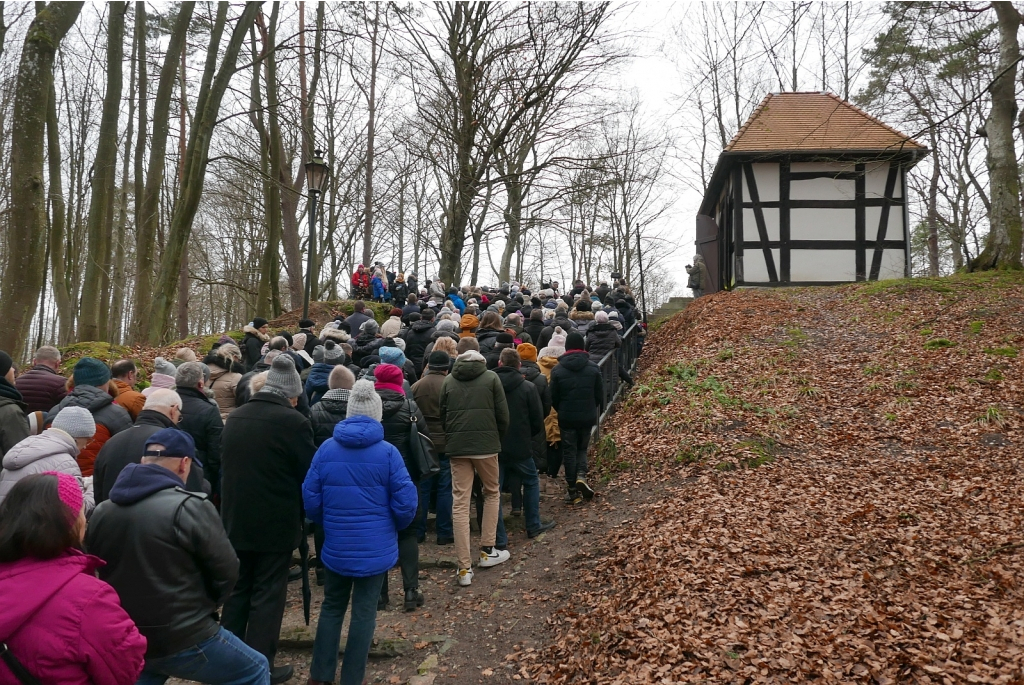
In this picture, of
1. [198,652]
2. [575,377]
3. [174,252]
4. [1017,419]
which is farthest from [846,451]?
[174,252]

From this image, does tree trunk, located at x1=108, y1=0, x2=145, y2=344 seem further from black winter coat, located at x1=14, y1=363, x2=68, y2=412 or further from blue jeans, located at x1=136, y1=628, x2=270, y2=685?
blue jeans, located at x1=136, y1=628, x2=270, y2=685

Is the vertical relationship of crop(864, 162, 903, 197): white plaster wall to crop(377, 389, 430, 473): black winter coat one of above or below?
above

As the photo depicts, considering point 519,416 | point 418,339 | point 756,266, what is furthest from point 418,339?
point 756,266

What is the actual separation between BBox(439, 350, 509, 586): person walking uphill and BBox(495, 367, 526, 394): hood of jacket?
600mm

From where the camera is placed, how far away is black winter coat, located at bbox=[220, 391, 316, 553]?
13.6 ft

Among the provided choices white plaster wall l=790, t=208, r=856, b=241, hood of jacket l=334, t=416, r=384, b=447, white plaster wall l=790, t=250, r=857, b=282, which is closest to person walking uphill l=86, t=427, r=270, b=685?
hood of jacket l=334, t=416, r=384, b=447

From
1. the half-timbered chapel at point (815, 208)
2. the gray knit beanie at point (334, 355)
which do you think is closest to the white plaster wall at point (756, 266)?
the half-timbered chapel at point (815, 208)

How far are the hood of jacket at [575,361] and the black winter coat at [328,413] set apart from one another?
10.5ft

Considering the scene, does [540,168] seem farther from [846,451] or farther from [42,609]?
[42,609]

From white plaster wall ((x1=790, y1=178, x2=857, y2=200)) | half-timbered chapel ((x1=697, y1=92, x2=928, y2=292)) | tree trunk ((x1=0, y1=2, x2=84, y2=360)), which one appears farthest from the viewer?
white plaster wall ((x1=790, y1=178, x2=857, y2=200))

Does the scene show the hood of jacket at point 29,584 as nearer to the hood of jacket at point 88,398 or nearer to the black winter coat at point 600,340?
the hood of jacket at point 88,398

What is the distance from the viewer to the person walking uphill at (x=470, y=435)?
6.09 meters

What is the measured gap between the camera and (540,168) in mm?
14031

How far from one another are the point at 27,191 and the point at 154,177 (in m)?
7.41
